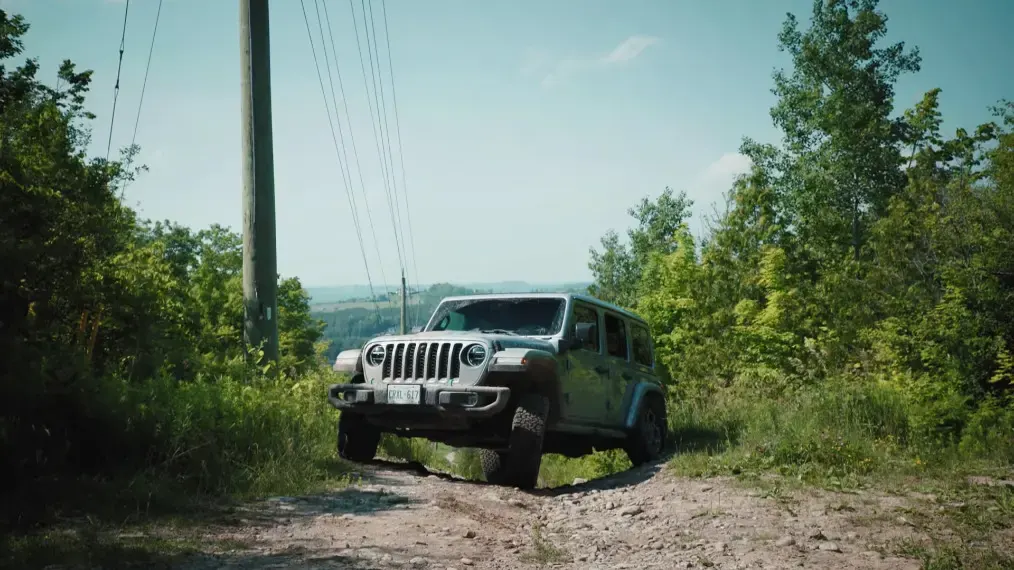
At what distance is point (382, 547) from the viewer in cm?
548

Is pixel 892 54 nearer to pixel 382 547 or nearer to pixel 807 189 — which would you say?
pixel 807 189

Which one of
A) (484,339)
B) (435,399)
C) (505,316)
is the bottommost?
(435,399)

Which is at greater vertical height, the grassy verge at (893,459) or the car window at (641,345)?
the car window at (641,345)

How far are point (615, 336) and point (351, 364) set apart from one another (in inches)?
143

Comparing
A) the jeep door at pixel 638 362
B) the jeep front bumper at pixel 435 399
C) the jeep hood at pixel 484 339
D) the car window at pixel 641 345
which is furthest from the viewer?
the car window at pixel 641 345

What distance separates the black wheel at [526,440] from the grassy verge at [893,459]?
→ 1925mm

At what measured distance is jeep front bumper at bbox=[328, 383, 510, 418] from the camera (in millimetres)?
8008

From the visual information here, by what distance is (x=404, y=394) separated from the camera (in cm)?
839

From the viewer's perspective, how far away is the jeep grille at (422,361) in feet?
27.5

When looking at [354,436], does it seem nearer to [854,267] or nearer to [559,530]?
[559,530]

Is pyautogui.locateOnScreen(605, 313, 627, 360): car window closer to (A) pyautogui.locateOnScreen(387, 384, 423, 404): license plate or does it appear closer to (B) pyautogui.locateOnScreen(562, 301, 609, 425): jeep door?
(B) pyautogui.locateOnScreen(562, 301, 609, 425): jeep door

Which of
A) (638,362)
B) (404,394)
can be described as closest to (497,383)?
(404,394)

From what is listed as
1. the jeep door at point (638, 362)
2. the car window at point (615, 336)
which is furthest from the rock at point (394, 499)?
the jeep door at point (638, 362)

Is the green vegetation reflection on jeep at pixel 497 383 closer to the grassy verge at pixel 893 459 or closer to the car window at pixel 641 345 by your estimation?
the car window at pixel 641 345
